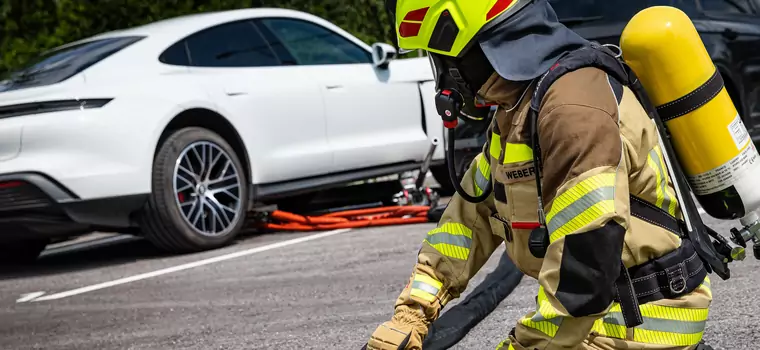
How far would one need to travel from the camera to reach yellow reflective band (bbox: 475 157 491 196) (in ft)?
8.33

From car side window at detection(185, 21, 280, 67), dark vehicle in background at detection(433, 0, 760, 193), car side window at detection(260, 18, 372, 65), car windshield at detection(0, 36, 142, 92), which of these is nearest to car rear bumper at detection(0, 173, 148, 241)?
car windshield at detection(0, 36, 142, 92)

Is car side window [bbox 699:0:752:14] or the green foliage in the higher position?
the green foliage

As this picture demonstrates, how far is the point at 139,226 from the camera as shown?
7043mm

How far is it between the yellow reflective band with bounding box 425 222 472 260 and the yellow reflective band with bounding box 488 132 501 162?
209mm

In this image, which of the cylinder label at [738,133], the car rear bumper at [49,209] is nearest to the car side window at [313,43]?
the car rear bumper at [49,209]

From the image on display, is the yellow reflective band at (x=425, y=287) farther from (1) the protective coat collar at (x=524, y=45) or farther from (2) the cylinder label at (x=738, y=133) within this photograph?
(2) the cylinder label at (x=738, y=133)

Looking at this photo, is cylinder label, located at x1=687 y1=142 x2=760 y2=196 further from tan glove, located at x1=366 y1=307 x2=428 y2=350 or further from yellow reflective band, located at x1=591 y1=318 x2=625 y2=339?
tan glove, located at x1=366 y1=307 x2=428 y2=350

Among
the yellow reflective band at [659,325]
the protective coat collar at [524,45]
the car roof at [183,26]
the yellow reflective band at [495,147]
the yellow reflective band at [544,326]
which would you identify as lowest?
the car roof at [183,26]

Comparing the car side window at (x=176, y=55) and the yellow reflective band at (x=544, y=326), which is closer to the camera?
the yellow reflective band at (x=544, y=326)

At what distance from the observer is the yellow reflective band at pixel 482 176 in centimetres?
254

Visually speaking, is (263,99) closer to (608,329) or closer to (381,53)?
(381,53)

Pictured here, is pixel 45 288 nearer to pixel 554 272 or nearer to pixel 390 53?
pixel 390 53

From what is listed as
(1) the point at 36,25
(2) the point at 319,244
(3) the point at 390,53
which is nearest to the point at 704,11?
(3) the point at 390,53

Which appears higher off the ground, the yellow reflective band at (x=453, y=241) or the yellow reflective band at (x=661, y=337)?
the yellow reflective band at (x=453, y=241)
